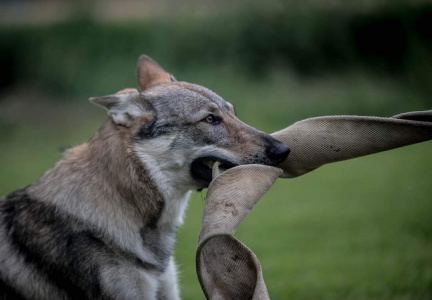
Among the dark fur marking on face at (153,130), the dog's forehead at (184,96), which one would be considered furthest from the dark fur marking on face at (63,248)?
the dog's forehead at (184,96)

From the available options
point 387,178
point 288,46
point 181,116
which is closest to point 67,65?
point 288,46

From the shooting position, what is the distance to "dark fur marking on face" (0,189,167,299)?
3.62 metres

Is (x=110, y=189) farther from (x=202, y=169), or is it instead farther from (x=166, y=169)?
(x=202, y=169)

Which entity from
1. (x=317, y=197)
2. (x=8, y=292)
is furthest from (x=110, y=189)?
(x=317, y=197)

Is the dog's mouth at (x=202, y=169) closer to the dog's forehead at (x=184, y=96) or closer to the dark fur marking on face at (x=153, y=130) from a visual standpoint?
the dark fur marking on face at (x=153, y=130)

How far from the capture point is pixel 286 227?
8055mm

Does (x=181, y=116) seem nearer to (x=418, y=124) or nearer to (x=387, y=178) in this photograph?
(x=418, y=124)

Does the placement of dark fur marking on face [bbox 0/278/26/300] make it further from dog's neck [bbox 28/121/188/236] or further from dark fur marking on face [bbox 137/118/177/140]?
dark fur marking on face [bbox 137/118/177/140]

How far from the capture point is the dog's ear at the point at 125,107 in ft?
13.1

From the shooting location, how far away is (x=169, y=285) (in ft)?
13.1

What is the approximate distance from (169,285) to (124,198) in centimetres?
67

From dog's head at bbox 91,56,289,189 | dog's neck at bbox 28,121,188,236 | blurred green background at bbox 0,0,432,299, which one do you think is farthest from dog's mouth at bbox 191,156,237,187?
blurred green background at bbox 0,0,432,299

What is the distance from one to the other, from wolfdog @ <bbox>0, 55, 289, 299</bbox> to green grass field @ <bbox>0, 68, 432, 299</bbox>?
947 mm

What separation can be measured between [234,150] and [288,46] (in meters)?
10.8
